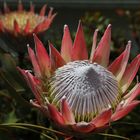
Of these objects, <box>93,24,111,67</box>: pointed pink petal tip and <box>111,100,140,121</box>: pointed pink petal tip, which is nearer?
<box>111,100,140,121</box>: pointed pink petal tip

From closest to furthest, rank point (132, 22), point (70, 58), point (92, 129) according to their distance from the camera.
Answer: point (92, 129), point (70, 58), point (132, 22)

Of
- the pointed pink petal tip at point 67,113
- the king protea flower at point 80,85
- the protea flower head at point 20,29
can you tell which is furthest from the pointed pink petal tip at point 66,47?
the protea flower head at point 20,29

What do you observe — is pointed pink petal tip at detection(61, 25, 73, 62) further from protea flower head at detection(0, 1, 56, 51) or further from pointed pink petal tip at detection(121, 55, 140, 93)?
protea flower head at detection(0, 1, 56, 51)

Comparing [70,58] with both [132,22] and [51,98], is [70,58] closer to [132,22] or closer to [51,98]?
[51,98]

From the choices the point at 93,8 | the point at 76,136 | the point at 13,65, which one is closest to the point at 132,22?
the point at 13,65

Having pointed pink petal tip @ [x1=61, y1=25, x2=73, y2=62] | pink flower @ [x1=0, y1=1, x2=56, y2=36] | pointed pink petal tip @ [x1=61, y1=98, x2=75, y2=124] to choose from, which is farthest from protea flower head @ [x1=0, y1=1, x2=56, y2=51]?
pointed pink petal tip @ [x1=61, y1=98, x2=75, y2=124]

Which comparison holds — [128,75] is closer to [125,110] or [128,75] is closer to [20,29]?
[125,110]

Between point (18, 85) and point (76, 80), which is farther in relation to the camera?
point (18, 85)

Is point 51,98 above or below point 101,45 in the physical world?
below

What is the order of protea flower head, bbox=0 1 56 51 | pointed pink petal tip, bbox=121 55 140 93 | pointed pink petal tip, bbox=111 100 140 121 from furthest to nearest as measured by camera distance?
1. protea flower head, bbox=0 1 56 51
2. pointed pink petal tip, bbox=121 55 140 93
3. pointed pink petal tip, bbox=111 100 140 121

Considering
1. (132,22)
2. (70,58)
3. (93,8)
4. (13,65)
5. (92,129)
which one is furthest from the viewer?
(93,8)
